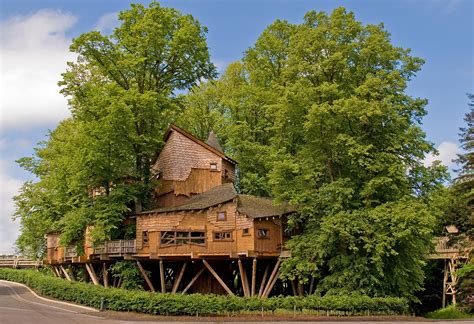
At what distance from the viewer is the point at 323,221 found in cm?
3130

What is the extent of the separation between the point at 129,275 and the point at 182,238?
5.02 meters

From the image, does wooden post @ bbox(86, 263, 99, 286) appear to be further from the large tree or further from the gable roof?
the large tree

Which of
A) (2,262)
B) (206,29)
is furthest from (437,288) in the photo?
(2,262)

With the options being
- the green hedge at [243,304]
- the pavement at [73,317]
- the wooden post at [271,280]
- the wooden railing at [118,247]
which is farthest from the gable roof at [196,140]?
the pavement at [73,317]

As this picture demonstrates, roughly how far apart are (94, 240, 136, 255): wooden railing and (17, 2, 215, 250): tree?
0.81m

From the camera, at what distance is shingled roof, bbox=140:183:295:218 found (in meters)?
Answer: 34.4

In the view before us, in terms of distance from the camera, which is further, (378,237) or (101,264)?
(101,264)

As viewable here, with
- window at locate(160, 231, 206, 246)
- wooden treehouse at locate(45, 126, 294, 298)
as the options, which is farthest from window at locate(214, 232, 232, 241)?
window at locate(160, 231, 206, 246)

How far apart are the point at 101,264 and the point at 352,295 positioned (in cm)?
2158

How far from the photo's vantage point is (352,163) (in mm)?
32469

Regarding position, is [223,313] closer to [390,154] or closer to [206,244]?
[206,244]

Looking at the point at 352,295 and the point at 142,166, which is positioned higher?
the point at 142,166

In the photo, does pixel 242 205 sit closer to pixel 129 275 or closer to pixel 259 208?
pixel 259 208

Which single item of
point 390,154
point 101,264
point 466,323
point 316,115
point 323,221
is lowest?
point 466,323
